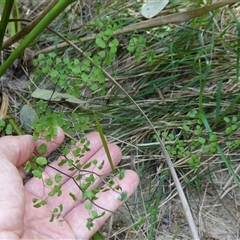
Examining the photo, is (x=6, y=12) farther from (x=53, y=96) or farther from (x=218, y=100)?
(x=218, y=100)

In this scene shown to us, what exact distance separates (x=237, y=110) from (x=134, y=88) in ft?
0.93

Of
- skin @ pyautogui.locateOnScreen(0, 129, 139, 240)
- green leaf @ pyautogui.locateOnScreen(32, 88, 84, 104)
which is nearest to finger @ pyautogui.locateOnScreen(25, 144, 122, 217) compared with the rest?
skin @ pyautogui.locateOnScreen(0, 129, 139, 240)

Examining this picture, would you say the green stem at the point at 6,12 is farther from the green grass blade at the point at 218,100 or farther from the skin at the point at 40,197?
the green grass blade at the point at 218,100

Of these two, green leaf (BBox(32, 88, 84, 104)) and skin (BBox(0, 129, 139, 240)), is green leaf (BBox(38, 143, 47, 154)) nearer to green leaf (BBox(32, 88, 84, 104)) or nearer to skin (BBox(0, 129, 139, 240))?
skin (BBox(0, 129, 139, 240))

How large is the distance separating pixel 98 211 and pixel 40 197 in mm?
145

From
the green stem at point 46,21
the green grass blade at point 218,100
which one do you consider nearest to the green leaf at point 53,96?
the green stem at point 46,21

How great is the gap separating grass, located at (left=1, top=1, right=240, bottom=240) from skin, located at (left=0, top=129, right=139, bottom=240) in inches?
3.4

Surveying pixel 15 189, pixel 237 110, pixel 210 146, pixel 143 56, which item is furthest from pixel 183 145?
pixel 15 189

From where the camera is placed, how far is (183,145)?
1.12 metres

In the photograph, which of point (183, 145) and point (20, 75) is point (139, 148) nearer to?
point (183, 145)

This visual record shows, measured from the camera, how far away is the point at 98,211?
1.00 m

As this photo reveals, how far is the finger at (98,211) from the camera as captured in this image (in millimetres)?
986

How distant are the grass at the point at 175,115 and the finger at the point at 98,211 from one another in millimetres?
76

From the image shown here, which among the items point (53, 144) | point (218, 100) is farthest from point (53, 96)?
point (218, 100)
